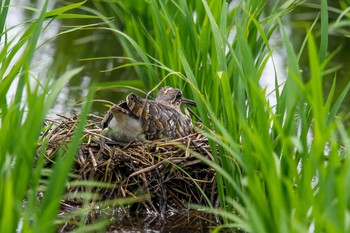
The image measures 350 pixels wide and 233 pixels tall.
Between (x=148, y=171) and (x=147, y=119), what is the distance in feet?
1.67

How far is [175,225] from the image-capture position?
620 cm

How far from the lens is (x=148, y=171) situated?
6.43 meters

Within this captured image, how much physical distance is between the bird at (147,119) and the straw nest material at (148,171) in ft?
0.38

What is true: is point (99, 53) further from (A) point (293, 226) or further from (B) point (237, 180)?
(A) point (293, 226)

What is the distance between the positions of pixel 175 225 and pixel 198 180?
321mm

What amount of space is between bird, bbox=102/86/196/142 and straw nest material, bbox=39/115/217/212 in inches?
4.6

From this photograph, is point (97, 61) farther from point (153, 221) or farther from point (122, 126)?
point (153, 221)

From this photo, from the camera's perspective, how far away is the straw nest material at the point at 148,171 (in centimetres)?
638

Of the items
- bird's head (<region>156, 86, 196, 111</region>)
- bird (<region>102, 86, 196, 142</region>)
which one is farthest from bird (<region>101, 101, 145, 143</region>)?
bird's head (<region>156, 86, 196, 111</region>)

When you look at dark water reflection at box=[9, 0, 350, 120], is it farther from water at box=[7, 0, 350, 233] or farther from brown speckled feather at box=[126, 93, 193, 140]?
brown speckled feather at box=[126, 93, 193, 140]

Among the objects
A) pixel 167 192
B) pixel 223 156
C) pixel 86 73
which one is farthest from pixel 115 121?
pixel 86 73

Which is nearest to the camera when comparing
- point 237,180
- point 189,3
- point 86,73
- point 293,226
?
point 293,226

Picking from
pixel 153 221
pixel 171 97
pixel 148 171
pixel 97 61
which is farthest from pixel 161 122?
pixel 97 61

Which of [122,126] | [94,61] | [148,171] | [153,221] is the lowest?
[153,221]
